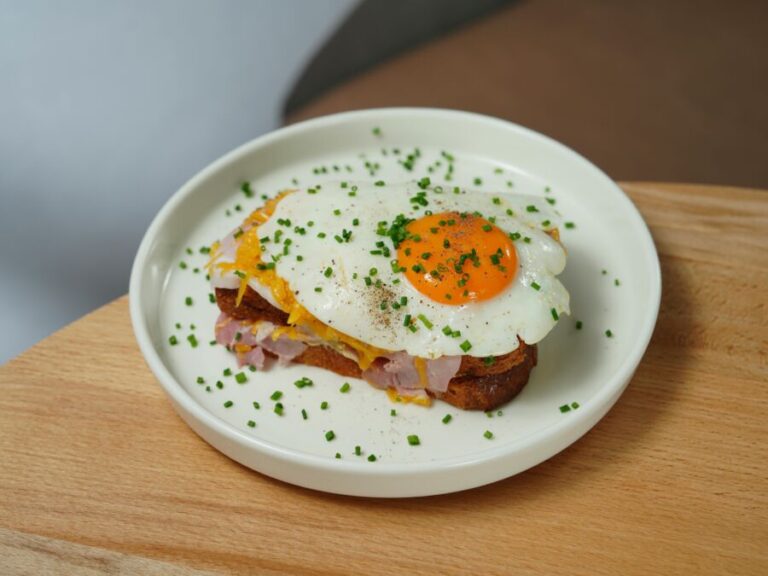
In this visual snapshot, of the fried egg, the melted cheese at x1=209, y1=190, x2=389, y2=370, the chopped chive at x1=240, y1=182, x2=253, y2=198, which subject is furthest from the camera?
the chopped chive at x1=240, y1=182, x2=253, y2=198

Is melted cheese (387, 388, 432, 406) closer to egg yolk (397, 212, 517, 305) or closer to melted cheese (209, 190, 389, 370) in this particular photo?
melted cheese (209, 190, 389, 370)

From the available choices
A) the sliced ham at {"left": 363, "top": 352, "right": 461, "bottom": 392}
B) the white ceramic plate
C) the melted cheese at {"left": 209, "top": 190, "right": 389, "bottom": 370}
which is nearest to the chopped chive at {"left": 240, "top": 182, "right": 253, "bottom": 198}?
the white ceramic plate

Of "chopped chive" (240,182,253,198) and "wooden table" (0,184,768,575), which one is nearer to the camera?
"wooden table" (0,184,768,575)

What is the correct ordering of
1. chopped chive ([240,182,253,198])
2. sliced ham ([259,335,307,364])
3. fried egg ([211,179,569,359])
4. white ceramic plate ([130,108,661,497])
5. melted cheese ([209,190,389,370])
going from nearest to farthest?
white ceramic plate ([130,108,661,497]) < fried egg ([211,179,569,359]) < melted cheese ([209,190,389,370]) < sliced ham ([259,335,307,364]) < chopped chive ([240,182,253,198])

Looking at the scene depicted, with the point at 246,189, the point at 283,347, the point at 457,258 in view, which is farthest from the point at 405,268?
the point at 246,189

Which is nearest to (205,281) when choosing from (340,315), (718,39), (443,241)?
(340,315)

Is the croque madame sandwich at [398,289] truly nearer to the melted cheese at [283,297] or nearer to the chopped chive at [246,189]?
the melted cheese at [283,297]

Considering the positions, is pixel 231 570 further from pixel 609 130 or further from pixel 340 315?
pixel 609 130
